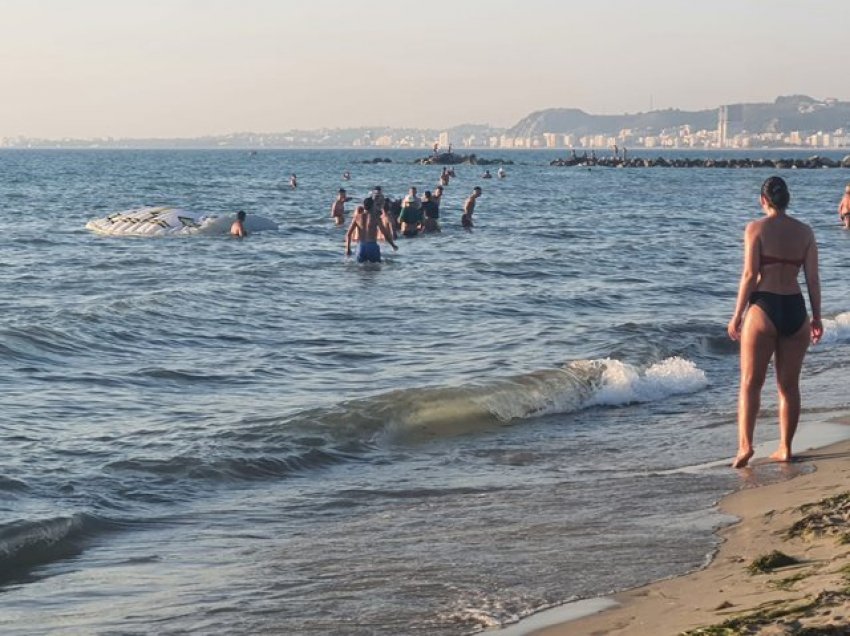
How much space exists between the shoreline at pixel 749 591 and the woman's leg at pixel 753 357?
0.96 m

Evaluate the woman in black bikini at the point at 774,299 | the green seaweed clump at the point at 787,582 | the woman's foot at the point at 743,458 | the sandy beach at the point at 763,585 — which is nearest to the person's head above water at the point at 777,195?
the woman in black bikini at the point at 774,299

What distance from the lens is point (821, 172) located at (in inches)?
3533

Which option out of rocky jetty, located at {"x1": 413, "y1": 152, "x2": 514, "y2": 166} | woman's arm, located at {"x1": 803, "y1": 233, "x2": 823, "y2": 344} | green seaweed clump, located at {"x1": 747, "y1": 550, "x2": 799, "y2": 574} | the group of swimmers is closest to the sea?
green seaweed clump, located at {"x1": 747, "y1": 550, "x2": 799, "y2": 574}

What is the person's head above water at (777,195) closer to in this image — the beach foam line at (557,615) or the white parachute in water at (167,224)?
the beach foam line at (557,615)

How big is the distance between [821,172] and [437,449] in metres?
84.4

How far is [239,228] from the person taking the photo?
105 feet

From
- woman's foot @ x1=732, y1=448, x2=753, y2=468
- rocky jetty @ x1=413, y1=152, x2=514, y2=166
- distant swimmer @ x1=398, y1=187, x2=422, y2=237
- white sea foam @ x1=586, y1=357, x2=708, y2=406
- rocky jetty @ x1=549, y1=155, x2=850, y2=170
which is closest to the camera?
woman's foot @ x1=732, y1=448, x2=753, y2=468

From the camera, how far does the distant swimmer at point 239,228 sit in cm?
3206

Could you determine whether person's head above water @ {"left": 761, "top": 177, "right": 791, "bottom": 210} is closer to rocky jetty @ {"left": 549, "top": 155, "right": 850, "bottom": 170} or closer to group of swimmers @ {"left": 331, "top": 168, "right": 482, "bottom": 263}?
group of swimmers @ {"left": 331, "top": 168, "right": 482, "bottom": 263}

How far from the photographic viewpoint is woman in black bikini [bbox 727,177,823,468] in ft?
26.7

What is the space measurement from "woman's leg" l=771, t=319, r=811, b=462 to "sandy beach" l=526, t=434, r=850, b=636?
94 centimetres

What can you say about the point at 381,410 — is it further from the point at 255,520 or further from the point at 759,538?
the point at 759,538

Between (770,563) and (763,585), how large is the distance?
37 cm

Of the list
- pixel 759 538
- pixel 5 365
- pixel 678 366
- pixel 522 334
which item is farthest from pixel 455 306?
pixel 759 538
